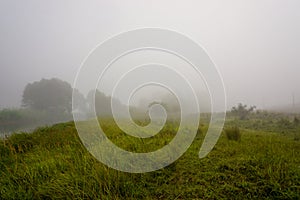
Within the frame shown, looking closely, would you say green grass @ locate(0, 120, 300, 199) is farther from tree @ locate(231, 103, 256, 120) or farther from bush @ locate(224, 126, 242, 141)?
tree @ locate(231, 103, 256, 120)

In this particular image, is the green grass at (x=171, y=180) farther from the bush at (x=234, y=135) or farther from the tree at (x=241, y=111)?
the tree at (x=241, y=111)

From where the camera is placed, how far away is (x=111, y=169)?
3910mm

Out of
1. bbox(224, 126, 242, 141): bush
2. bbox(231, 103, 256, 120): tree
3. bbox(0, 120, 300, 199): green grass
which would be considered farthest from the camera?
bbox(231, 103, 256, 120): tree

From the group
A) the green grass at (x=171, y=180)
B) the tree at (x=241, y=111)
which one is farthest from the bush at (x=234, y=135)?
the tree at (x=241, y=111)

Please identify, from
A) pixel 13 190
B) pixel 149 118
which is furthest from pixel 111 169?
pixel 149 118

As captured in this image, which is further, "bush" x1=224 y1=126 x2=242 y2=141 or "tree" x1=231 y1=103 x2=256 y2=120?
"tree" x1=231 y1=103 x2=256 y2=120

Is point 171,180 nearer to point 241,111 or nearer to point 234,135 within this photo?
point 234,135

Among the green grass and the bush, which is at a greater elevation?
the bush

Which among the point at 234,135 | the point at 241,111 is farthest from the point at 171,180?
the point at 241,111

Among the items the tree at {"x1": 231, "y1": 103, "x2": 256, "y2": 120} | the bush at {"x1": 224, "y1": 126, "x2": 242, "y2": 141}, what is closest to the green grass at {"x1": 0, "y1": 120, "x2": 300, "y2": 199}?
the bush at {"x1": 224, "y1": 126, "x2": 242, "y2": 141}

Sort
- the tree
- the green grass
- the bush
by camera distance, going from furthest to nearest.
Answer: the tree
the bush
the green grass

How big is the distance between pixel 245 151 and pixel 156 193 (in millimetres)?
2790

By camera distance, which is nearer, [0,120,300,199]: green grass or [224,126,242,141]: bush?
[0,120,300,199]: green grass

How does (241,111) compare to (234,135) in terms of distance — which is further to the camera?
(241,111)
